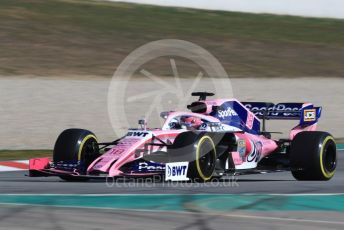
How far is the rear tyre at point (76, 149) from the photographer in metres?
11.3

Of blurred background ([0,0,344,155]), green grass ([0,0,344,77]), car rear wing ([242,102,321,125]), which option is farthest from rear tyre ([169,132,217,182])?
green grass ([0,0,344,77])

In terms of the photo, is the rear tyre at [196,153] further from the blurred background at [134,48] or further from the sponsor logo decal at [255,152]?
the blurred background at [134,48]

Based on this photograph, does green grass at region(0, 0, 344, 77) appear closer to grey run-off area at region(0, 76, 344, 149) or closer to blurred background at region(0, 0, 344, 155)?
blurred background at region(0, 0, 344, 155)

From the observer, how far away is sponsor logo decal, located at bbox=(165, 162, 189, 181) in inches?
411

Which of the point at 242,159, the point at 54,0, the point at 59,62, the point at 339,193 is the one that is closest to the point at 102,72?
the point at 59,62

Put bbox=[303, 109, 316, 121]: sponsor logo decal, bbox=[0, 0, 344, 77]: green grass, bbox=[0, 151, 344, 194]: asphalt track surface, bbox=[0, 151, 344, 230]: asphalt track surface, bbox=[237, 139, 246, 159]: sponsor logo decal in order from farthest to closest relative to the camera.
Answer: bbox=[0, 0, 344, 77]: green grass → bbox=[303, 109, 316, 121]: sponsor logo decal → bbox=[237, 139, 246, 159]: sponsor logo decal → bbox=[0, 151, 344, 194]: asphalt track surface → bbox=[0, 151, 344, 230]: asphalt track surface

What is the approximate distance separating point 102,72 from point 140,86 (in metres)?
1.43

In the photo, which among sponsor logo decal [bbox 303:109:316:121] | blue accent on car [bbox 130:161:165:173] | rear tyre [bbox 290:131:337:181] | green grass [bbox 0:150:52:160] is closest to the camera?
blue accent on car [bbox 130:161:165:173]

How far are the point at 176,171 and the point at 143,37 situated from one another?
666 inches

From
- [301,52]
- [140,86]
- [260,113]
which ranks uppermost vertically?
[301,52]

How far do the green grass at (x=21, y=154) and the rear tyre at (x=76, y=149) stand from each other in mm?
3981

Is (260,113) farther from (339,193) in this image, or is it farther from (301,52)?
(301,52)

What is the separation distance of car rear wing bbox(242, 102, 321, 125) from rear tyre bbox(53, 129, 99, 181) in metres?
2.92

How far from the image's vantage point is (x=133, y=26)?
28141mm
